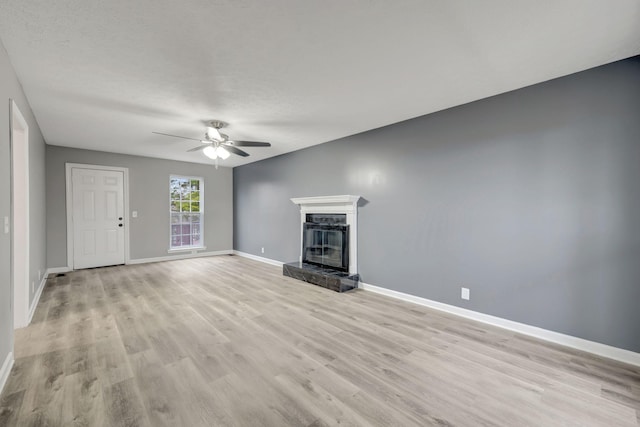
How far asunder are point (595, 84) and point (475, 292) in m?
2.26

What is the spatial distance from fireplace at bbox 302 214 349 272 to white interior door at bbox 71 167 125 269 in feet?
13.4

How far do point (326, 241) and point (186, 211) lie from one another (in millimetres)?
4121

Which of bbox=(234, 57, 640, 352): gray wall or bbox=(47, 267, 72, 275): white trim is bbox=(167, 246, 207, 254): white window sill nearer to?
bbox=(47, 267, 72, 275): white trim

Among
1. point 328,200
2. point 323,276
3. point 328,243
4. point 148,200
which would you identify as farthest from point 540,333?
point 148,200

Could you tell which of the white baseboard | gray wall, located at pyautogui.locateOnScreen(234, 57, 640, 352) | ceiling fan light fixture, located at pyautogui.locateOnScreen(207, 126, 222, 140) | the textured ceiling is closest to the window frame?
the white baseboard

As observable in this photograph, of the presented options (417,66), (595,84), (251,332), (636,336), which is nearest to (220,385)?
(251,332)

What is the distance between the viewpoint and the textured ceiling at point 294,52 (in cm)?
176

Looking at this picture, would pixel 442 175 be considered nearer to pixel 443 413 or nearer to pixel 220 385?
pixel 443 413

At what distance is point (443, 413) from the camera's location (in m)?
1.71

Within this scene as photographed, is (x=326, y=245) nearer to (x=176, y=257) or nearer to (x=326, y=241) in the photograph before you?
(x=326, y=241)

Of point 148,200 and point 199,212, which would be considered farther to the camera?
point 199,212

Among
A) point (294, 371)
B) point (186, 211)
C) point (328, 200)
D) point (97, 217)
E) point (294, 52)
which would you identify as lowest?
point (294, 371)

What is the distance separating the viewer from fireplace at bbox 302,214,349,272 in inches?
180

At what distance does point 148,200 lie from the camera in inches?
250
